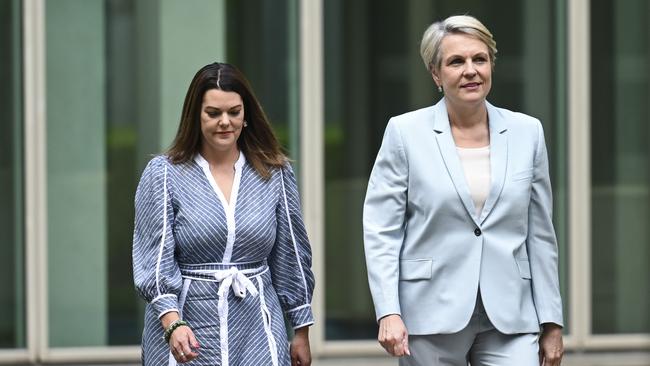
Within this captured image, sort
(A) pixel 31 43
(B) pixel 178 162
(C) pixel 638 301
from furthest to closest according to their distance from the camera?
(C) pixel 638 301 < (A) pixel 31 43 < (B) pixel 178 162

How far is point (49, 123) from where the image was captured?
9461mm

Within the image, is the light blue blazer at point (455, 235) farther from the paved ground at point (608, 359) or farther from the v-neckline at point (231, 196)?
the paved ground at point (608, 359)

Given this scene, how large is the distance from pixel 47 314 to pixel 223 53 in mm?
2039

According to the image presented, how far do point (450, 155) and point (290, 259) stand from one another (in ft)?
2.18

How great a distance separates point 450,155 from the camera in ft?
16.6

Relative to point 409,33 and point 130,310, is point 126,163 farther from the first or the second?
point 409,33

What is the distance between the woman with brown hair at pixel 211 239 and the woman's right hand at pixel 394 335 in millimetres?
360

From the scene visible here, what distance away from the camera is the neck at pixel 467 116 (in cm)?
512

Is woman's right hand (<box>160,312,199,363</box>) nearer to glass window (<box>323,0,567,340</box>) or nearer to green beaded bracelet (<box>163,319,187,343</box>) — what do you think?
green beaded bracelet (<box>163,319,187,343</box>)

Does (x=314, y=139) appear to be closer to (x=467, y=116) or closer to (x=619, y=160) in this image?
(x=619, y=160)

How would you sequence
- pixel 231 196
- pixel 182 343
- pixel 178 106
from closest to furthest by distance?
pixel 182 343 < pixel 231 196 < pixel 178 106

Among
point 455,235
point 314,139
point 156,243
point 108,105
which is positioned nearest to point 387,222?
point 455,235

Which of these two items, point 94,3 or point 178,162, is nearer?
point 178,162

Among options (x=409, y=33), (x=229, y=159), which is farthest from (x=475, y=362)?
(x=409, y=33)
